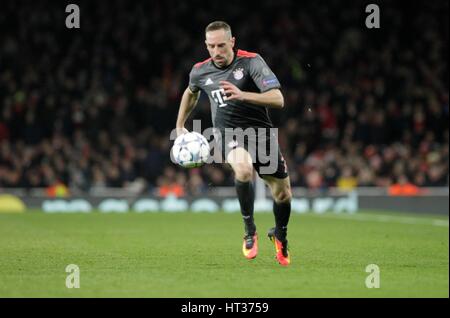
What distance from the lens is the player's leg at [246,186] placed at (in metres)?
8.66

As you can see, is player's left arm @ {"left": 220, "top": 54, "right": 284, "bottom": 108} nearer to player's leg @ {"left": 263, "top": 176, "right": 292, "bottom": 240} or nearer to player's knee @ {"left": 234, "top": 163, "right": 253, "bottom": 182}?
player's knee @ {"left": 234, "top": 163, "right": 253, "bottom": 182}

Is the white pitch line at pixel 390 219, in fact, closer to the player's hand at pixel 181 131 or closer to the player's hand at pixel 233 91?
the player's hand at pixel 181 131

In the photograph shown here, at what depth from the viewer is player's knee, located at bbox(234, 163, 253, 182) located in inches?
340

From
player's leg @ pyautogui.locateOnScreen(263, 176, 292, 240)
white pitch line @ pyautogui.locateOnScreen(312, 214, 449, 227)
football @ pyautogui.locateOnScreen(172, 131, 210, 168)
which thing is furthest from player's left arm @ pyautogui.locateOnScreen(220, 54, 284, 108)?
white pitch line @ pyautogui.locateOnScreen(312, 214, 449, 227)

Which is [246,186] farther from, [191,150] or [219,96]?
[219,96]

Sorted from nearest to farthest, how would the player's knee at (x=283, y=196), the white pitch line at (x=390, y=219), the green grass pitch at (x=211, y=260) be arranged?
the green grass pitch at (x=211, y=260), the player's knee at (x=283, y=196), the white pitch line at (x=390, y=219)

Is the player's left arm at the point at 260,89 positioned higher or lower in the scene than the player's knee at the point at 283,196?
higher

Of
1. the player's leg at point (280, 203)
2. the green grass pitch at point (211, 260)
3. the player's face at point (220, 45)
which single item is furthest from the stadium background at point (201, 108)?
the player's face at point (220, 45)

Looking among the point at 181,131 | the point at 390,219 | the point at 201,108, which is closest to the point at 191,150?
the point at 181,131

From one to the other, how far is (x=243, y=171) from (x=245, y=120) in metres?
0.57

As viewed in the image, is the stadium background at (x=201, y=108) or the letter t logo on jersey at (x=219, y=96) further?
the stadium background at (x=201, y=108)

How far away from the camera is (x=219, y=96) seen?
349 inches

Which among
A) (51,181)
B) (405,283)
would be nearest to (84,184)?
(51,181)

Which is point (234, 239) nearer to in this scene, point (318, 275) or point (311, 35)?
point (318, 275)
